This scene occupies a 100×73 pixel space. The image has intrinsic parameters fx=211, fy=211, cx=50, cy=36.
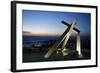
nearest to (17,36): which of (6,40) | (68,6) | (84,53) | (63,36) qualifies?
(6,40)

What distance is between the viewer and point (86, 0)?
1.95 meters

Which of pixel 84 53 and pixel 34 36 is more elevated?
pixel 34 36

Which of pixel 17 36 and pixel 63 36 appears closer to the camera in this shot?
pixel 17 36

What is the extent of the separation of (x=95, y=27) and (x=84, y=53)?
0.27 m

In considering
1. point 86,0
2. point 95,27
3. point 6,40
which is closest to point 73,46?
point 95,27

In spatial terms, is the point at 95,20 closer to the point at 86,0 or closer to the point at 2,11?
the point at 86,0

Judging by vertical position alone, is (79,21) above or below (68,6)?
below

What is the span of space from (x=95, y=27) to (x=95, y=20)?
7 centimetres

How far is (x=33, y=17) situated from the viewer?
5.80 feet

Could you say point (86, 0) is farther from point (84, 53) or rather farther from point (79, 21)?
point (84, 53)

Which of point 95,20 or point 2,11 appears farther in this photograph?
point 95,20

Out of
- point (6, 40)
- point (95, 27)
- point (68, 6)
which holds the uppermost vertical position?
point (68, 6)

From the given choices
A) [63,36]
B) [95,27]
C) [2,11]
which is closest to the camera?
[2,11]

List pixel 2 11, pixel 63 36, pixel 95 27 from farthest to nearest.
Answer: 1. pixel 95 27
2. pixel 63 36
3. pixel 2 11
